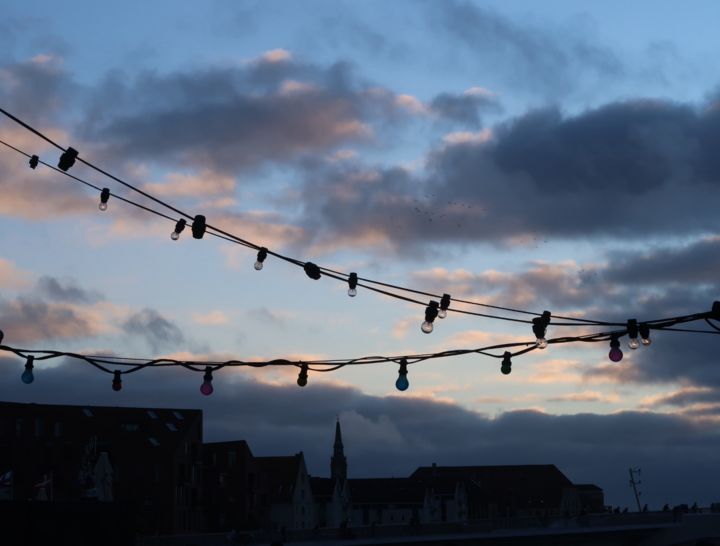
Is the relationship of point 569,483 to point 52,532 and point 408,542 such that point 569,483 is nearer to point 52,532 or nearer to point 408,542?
point 408,542

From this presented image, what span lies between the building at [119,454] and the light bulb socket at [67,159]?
225 ft

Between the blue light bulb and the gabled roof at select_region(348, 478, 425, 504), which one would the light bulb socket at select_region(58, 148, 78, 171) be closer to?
the blue light bulb

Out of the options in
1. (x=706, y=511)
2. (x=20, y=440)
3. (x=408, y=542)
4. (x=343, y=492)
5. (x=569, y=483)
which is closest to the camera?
(x=408, y=542)

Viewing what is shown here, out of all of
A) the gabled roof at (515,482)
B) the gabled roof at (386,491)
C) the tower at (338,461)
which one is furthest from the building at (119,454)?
the tower at (338,461)

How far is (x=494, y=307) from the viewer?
55.3 ft

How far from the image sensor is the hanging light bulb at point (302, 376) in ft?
57.0

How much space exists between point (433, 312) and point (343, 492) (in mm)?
125554

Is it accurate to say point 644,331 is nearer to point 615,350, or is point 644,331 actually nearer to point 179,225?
point 615,350

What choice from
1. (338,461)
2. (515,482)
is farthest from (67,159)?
(338,461)

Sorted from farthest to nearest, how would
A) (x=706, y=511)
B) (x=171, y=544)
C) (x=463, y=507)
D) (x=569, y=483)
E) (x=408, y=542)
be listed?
(x=569, y=483)
(x=463, y=507)
(x=706, y=511)
(x=408, y=542)
(x=171, y=544)

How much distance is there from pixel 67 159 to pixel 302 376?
5450 mm

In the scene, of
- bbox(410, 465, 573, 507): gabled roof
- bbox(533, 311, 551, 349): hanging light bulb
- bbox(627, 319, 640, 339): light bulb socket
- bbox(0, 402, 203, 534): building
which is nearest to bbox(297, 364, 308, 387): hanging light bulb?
bbox(533, 311, 551, 349): hanging light bulb

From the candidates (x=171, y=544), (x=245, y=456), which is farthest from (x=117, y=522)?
(x=245, y=456)

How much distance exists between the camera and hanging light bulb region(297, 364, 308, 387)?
17.4m
